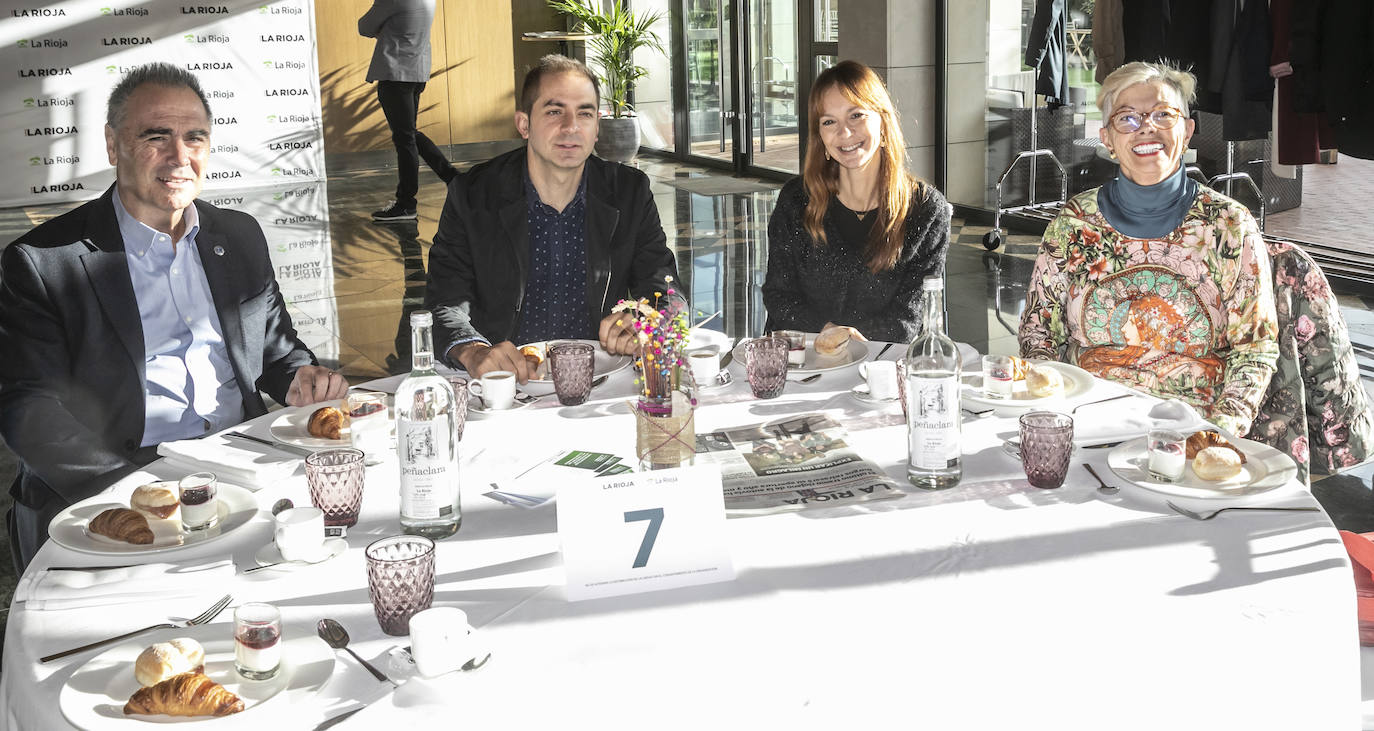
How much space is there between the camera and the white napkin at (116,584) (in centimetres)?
140

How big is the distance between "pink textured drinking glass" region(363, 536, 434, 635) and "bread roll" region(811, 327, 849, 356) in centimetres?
119

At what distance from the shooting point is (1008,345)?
5086 mm

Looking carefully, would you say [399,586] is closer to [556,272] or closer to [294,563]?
[294,563]

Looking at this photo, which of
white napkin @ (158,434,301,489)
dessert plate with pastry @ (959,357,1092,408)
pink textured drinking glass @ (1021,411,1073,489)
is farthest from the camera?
dessert plate with pastry @ (959,357,1092,408)

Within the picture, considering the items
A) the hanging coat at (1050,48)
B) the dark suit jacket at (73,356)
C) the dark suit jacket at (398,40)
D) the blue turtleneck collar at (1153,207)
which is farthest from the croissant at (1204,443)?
the dark suit jacket at (398,40)

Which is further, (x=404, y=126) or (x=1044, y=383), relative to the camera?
(x=404, y=126)

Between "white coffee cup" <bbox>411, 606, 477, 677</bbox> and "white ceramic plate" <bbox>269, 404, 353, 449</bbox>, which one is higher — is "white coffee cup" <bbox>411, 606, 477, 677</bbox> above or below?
below

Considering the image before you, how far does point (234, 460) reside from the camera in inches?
72.5

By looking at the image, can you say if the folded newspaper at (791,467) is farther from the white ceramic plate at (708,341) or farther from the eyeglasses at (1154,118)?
the eyeglasses at (1154,118)

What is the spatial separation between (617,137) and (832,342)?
10036 mm

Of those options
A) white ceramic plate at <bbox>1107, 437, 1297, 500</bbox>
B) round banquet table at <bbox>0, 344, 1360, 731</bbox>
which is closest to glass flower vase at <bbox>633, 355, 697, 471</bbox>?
round banquet table at <bbox>0, 344, 1360, 731</bbox>

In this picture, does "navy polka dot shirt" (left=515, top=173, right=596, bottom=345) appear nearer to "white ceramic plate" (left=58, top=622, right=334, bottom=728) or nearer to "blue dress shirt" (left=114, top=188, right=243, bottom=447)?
"blue dress shirt" (left=114, top=188, right=243, bottom=447)

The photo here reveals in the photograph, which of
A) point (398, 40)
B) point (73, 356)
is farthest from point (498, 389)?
point (398, 40)

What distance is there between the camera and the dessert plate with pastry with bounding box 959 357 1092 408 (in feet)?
6.59
